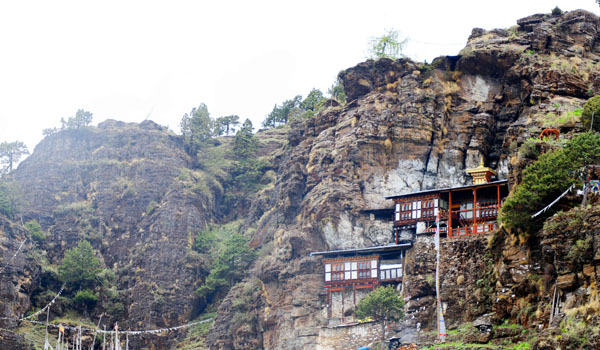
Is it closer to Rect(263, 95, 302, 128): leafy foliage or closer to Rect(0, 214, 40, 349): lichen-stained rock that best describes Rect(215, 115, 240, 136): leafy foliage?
Rect(263, 95, 302, 128): leafy foliage

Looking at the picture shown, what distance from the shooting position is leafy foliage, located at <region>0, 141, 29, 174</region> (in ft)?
397

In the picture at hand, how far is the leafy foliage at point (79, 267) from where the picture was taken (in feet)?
296

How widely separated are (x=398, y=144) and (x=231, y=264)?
23.2 m

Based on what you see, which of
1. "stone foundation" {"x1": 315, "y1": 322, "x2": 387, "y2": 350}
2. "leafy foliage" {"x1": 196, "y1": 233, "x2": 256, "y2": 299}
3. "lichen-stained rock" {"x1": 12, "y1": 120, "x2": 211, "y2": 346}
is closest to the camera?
"stone foundation" {"x1": 315, "y1": 322, "x2": 387, "y2": 350}

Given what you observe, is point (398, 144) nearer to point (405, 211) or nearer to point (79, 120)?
point (405, 211)

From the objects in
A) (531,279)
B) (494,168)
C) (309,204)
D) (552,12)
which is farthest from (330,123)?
(531,279)

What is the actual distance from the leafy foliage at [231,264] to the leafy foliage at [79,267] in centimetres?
1265

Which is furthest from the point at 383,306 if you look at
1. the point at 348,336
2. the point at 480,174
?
the point at 480,174

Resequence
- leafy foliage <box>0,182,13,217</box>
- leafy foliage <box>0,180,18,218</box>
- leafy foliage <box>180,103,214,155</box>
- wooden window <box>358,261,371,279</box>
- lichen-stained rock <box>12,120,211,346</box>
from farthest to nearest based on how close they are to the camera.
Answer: leafy foliage <box>180,103,214,155</box>
leafy foliage <box>0,180,18,218</box>
leafy foliage <box>0,182,13,217</box>
lichen-stained rock <box>12,120,211,346</box>
wooden window <box>358,261,371,279</box>

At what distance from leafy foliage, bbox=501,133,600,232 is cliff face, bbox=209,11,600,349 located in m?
22.2

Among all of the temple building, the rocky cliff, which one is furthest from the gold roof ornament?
the rocky cliff

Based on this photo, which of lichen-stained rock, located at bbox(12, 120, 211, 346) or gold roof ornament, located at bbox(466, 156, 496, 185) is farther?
lichen-stained rock, located at bbox(12, 120, 211, 346)

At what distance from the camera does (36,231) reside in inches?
3851

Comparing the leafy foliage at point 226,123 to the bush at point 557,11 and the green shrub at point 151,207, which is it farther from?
the bush at point 557,11
